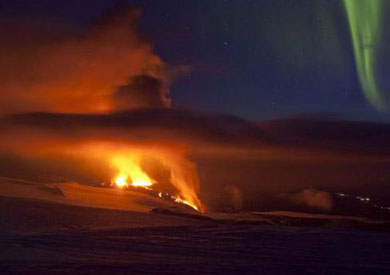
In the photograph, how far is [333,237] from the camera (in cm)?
3152

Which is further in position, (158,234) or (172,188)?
(172,188)

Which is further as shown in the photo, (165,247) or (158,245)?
(158,245)

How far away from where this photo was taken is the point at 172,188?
2667 inches

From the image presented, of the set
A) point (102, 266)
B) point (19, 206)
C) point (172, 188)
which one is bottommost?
point (102, 266)

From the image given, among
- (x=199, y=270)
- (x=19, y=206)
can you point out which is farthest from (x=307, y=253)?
(x=19, y=206)

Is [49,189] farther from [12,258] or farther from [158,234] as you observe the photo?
[12,258]

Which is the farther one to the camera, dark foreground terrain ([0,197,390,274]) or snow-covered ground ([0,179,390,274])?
snow-covered ground ([0,179,390,274])

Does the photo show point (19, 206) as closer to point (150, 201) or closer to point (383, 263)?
point (150, 201)

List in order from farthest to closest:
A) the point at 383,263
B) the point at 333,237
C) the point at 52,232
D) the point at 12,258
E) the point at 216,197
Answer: the point at 216,197 < the point at 333,237 < the point at 52,232 < the point at 383,263 < the point at 12,258

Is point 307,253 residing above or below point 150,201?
below

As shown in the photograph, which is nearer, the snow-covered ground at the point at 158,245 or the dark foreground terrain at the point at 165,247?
the dark foreground terrain at the point at 165,247

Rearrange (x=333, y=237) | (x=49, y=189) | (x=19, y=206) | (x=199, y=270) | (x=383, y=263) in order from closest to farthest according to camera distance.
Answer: (x=199, y=270) → (x=383, y=263) → (x=333, y=237) → (x=19, y=206) → (x=49, y=189)

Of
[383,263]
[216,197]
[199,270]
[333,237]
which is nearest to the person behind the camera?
[199,270]

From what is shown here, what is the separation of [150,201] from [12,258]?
35722mm
